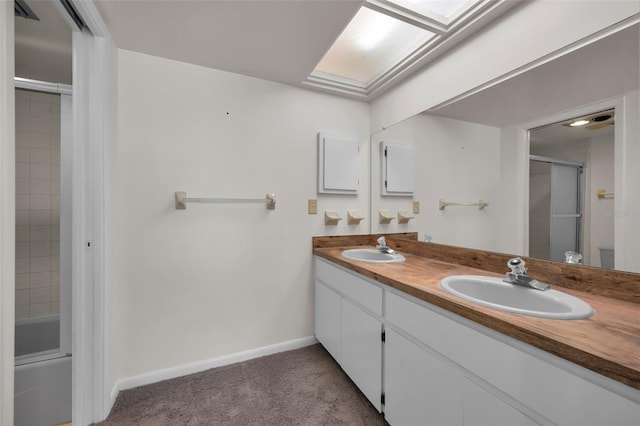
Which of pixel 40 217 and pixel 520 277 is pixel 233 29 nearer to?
pixel 520 277

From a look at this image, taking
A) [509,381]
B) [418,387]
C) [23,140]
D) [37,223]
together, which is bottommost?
[418,387]

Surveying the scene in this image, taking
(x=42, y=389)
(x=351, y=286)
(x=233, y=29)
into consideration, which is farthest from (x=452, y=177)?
(x=42, y=389)

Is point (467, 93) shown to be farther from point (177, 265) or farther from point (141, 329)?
point (141, 329)

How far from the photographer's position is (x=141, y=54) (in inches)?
63.3

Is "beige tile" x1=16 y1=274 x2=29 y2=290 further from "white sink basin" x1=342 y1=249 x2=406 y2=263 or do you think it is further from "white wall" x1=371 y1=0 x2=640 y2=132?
"white wall" x1=371 y1=0 x2=640 y2=132

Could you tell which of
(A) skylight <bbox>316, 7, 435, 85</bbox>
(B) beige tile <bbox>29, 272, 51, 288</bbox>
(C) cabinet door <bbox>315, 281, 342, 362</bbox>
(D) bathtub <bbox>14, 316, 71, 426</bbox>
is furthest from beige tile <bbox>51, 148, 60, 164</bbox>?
(C) cabinet door <bbox>315, 281, 342, 362</bbox>

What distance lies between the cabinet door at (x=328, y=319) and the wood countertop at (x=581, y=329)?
698 mm

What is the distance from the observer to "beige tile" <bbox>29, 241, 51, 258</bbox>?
2.07 metres

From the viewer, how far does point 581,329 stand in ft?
2.17

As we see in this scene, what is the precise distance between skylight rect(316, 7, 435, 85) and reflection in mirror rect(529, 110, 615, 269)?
0.95 m

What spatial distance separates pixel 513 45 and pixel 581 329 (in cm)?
129

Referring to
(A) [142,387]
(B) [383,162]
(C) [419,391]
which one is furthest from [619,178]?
(A) [142,387]

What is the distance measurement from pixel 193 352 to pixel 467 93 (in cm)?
239

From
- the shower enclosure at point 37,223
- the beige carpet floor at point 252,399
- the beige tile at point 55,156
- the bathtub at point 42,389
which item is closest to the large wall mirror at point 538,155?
the beige carpet floor at point 252,399
